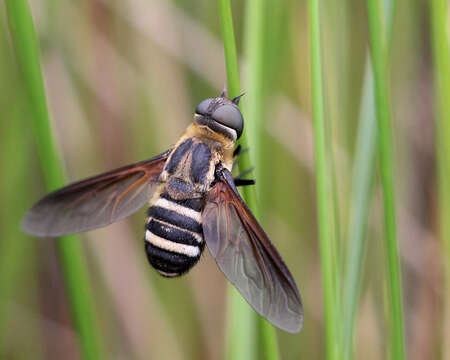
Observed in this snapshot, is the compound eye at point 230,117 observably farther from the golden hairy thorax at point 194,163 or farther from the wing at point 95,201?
the wing at point 95,201

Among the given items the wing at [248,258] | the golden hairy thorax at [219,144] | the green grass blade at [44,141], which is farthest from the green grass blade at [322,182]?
the green grass blade at [44,141]

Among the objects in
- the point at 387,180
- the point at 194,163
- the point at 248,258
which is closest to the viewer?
the point at 387,180

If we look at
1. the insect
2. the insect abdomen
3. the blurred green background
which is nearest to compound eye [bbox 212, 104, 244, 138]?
the insect

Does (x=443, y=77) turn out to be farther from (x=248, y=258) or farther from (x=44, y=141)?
(x=44, y=141)

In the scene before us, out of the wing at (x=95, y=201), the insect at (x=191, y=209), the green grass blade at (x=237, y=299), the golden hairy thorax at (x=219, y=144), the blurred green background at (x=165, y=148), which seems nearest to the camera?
the green grass blade at (x=237, y=299)

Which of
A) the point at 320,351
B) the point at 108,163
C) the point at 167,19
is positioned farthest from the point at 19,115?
the point at 320,351

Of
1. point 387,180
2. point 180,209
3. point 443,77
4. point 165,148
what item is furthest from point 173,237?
point 165,148

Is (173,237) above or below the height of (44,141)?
below

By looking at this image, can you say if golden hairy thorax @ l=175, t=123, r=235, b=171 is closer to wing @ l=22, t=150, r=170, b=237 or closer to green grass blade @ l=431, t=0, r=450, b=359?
wing @ l=22, t=150, r=170, b=237

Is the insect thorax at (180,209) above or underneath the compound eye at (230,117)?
underneath
